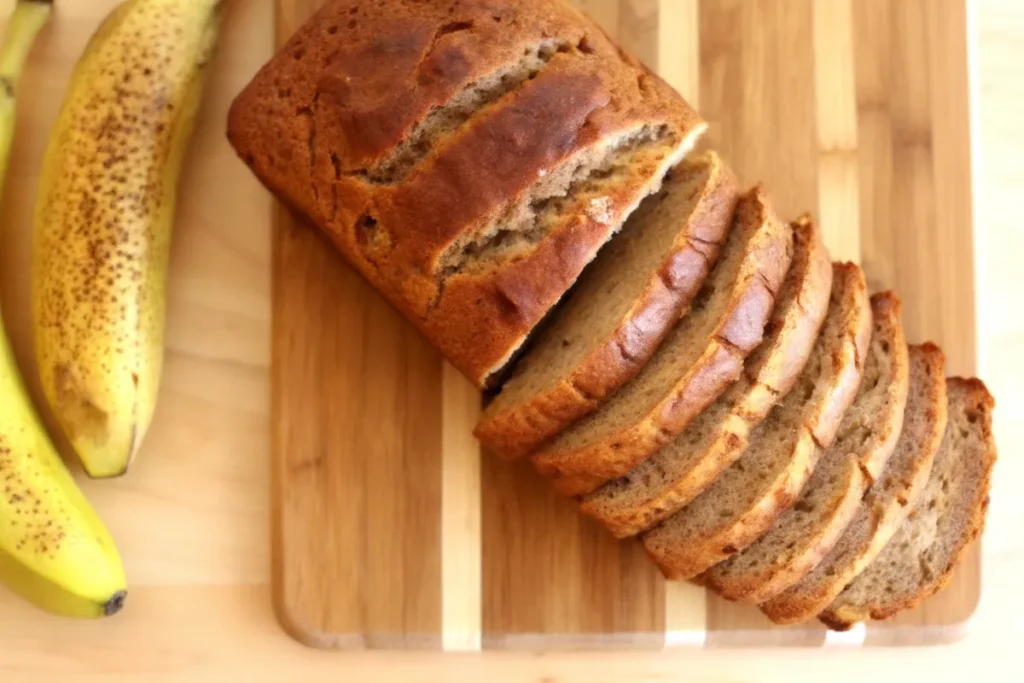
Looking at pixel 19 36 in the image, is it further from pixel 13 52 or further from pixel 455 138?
pixel 455 138

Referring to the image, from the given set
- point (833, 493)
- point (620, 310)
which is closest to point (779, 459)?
point (833, 493)

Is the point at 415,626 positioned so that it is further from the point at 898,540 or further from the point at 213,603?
the point at 898,540

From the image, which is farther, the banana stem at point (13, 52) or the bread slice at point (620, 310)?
the banana stem at point (13, 52)

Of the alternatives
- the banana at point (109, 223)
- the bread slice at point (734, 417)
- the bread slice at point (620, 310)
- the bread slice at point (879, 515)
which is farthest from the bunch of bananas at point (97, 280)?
the bread slice at point (879, 515)

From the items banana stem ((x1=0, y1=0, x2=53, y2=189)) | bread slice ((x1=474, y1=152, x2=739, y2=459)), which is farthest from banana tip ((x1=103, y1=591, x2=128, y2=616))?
banana stem ((x1=0, y1=0, x2=53, y2=189))

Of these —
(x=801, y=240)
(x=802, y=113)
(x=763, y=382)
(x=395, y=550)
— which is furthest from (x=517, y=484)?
(x=802, y=113)

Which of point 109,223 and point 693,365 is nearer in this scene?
point 693,365

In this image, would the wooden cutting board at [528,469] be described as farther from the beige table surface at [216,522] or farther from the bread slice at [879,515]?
the bread slice at [879,515]
